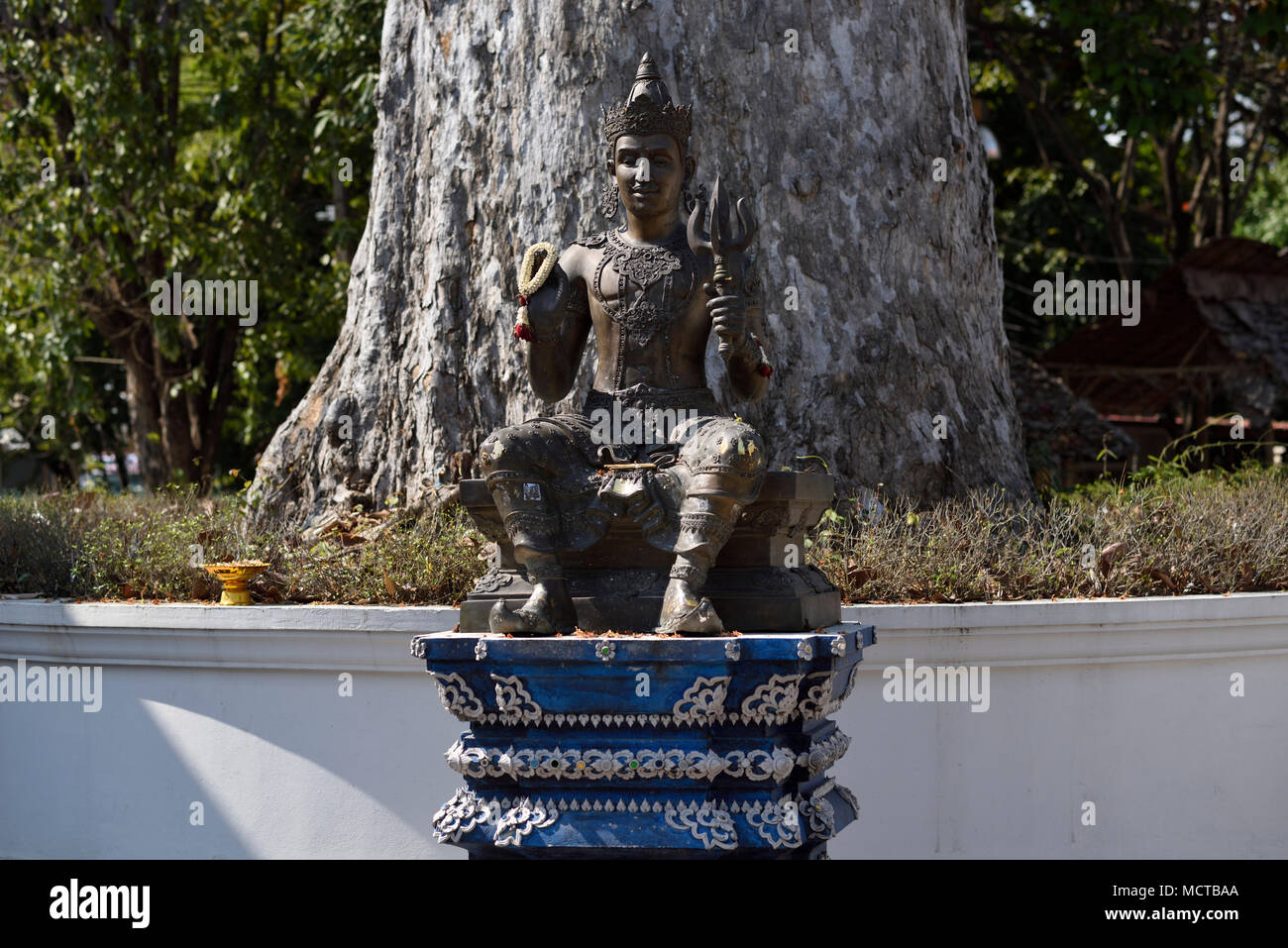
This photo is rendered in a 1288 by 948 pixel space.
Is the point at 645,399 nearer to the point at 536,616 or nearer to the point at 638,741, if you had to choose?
the point at 536,616

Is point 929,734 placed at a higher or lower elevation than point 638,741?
lower

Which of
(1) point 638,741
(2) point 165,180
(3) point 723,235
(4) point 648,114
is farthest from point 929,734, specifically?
(2) point 165,180

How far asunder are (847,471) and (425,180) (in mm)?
2704

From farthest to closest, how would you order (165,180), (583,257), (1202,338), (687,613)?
(1202,338)
(165,180)
(583,257)
(687,613)

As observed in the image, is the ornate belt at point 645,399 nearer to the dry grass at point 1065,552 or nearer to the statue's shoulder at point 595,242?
the statue's shoulder at point 595,242

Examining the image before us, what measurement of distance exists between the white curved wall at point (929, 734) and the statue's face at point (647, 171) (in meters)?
1.93

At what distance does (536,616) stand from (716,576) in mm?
568

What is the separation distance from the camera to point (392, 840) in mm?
5562

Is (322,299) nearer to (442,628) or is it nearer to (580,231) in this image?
(580,231)

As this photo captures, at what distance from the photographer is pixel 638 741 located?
3.97 meters

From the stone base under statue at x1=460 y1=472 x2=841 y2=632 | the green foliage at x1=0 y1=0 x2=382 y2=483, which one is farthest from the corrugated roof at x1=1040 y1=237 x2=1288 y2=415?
the stone base under statue at x1=460 y1=472 x2=841 y2=632

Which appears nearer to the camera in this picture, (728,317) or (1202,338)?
(728,317)

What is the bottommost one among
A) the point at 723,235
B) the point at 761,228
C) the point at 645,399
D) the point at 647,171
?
the point at 645,399

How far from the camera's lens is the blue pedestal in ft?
12.7
